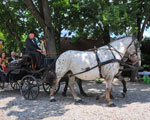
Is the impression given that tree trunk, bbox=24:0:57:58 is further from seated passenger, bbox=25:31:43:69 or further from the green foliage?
seated passenger, bbox=25:31:43:69

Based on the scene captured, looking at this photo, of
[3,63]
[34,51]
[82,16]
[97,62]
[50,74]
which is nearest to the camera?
[97,62]

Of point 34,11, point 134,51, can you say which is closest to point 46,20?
point 34,11

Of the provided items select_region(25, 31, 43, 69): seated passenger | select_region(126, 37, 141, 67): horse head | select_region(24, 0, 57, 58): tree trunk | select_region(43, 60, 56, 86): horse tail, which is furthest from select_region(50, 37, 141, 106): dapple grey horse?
select_region(24, 0, 57, 58): tree trunk

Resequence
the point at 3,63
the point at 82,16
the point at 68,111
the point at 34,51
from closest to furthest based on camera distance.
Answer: the point at 68,111
the point at 34,51
the point at 3,63
the point at 82,16

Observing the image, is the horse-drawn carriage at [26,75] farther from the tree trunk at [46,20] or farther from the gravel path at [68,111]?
the tree trunk at [46,20]

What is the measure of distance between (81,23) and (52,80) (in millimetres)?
7300

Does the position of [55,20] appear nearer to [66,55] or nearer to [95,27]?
[95,27]

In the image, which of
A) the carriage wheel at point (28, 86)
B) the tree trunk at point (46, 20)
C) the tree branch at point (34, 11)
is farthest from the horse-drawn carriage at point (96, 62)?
the tree branch at point (34, 11)

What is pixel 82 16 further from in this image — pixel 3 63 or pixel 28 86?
pixel 28 86

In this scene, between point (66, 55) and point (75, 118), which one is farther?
point (66, 55)

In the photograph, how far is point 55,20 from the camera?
579 inches

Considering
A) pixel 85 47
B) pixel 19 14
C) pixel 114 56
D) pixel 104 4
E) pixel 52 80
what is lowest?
pixel 52 80

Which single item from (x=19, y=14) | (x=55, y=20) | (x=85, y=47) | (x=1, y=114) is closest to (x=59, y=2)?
(x=55, y=20)

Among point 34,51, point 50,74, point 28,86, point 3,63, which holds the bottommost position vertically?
point 28,86
